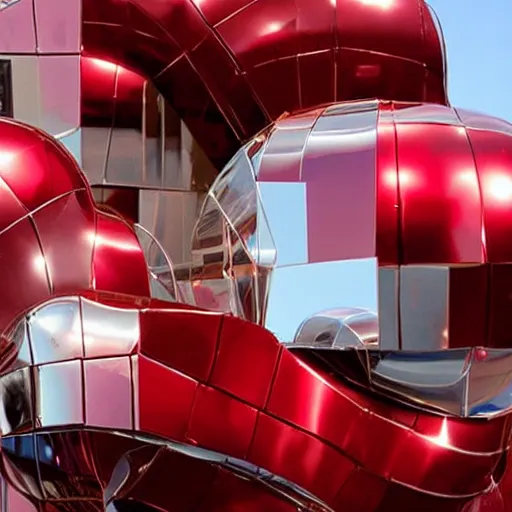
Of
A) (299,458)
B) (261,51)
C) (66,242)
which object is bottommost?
(299,458)

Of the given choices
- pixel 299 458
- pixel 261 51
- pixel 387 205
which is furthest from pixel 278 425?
pixel 261 51

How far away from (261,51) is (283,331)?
264 mm

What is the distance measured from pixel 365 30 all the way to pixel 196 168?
17cm

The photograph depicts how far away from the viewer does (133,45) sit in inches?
25.9

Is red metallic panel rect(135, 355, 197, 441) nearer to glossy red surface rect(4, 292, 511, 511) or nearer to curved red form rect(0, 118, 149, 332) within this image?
glossy red surface rect(4, 292, 511, 511)

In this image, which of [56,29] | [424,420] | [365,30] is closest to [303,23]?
[365,30]

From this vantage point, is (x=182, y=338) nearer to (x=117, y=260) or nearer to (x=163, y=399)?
(x=163, y=399)

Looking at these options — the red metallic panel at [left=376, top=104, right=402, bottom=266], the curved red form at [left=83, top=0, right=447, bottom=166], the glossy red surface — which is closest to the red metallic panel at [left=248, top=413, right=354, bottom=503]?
the glossy red surface

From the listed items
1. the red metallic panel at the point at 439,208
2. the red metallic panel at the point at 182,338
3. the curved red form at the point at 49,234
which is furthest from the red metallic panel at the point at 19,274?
the red metallic panel at the point at 439,208

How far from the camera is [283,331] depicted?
0.48 metres

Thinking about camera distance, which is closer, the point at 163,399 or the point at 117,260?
the point at 163,399

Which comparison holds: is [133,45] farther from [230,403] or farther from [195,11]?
[230,403]

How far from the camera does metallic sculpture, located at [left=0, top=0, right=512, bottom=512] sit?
1.38ft

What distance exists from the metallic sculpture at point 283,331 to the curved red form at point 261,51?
122mm
